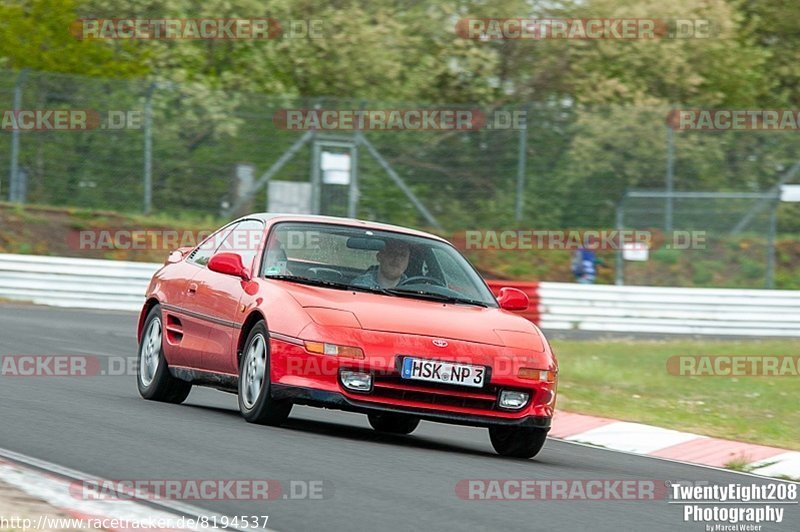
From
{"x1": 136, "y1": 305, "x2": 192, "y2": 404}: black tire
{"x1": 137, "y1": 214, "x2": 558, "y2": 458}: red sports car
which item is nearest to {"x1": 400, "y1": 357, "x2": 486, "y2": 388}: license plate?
{"x1": 137, "y1": 214, "x2": 558, "y2": 458}: red sports car

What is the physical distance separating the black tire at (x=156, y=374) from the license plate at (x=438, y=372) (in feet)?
8.18

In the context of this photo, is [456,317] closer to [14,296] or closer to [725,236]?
[14,296]

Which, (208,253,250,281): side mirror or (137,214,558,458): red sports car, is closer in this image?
(137,214,558,458): red sports car

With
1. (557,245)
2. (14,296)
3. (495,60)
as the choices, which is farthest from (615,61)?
(14,296)

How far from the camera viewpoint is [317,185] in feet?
89.6

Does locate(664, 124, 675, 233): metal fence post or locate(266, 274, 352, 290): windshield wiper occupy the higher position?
locate(664, 124, 675, 233): metal fence post

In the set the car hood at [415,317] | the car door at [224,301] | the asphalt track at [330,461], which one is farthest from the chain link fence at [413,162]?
the car hood at [415,317]

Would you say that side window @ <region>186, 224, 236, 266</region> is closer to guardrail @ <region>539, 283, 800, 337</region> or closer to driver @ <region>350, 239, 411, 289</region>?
driver @ <region>350, 239, 411, 289</region>

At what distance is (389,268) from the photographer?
9.61 metres

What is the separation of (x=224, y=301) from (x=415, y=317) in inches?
59.0

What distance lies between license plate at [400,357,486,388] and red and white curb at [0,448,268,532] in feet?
7.83

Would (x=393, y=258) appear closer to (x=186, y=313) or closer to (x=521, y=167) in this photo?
(x=186, y=313)

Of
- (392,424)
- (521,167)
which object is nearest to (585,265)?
(521,167)

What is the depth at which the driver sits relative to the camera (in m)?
9.45
